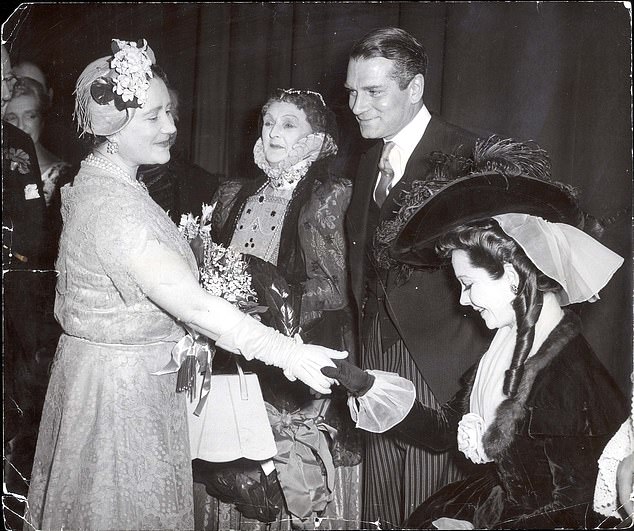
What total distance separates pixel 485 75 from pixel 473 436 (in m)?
1.03

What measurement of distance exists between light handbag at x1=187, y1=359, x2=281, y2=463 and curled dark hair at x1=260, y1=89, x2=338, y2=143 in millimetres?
746

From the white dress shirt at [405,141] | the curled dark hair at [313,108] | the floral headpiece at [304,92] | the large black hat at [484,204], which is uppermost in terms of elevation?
the floral headpiece at [304,92]

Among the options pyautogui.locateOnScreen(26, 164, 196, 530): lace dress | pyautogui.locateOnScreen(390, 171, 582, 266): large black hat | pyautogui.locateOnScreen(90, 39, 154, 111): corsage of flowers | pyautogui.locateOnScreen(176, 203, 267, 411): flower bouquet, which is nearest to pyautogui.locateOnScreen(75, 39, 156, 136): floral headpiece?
pyautogui.locateOnScreen(90, 39, 154, 111): corsage of flowers

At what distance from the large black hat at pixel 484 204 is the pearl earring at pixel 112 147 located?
826 mm

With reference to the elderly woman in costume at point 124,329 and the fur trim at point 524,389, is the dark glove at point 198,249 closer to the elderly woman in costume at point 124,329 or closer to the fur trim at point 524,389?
the elderly woman in costume at point 124,329

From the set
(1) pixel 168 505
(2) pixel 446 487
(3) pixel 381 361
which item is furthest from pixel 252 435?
(2) pixel 446 487

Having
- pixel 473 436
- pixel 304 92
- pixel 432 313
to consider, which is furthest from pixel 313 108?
pixel 473 436

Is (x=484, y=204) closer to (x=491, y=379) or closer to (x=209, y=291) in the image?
(x=491, y=379)

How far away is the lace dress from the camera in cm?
199

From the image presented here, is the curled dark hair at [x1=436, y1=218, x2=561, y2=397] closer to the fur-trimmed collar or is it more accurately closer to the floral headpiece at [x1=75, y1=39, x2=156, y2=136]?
the fur-trimmed collar

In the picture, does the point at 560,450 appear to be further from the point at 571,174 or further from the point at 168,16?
the point at 168,16

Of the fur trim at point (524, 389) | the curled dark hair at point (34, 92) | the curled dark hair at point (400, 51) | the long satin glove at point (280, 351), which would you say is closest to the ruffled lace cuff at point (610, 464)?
the fur trim at point (524, 389)

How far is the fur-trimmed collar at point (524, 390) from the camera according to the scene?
2053mm

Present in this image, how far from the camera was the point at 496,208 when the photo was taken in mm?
2037
